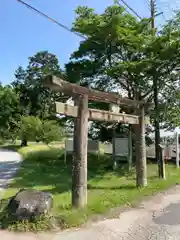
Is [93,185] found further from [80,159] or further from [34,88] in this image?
[34,88]

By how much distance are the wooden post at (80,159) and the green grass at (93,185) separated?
255 mm

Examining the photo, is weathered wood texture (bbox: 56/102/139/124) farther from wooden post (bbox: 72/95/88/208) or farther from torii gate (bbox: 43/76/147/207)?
wooden post (bbox: 72/95/88/208)

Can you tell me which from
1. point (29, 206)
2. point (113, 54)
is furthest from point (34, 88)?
point (29, 206)

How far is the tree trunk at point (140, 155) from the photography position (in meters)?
8.55

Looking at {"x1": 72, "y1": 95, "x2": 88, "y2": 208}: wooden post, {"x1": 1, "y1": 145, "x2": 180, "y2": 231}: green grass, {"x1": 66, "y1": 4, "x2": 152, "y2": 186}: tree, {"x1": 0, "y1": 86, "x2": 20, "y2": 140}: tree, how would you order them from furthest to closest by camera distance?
{"x1": 0, "y1": 86, "x2": 20, "y2": 140}: tree → {"x1": 66, "y1": 4, "x2": 152, "y2": 186}: tree → {"x1": 72, "y1": 95, "x2": 88, "y2": 208}: wooden post → {"x1": 1, "y1": 145, "x2": 180, "y2": 231}: green grass

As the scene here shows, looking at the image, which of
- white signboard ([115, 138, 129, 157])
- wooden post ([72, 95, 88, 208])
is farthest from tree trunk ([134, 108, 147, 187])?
white signboard ([115, 138, 129, 157])

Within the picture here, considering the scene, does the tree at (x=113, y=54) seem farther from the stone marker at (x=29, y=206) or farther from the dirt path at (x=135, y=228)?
the stone marker at (x=29, y=206)

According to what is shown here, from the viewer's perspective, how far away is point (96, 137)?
15.0 meters

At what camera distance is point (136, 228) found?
17.1ft

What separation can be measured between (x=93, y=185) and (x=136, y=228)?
3.73 metres

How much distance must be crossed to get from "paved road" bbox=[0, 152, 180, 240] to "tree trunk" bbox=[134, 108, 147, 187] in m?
1.71

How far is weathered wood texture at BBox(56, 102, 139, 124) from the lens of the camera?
19.4 feet

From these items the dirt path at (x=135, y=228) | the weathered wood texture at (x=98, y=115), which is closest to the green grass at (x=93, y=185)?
the dirt path at (x=135, y=228)

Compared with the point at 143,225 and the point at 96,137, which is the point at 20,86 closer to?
the point at 96,137
